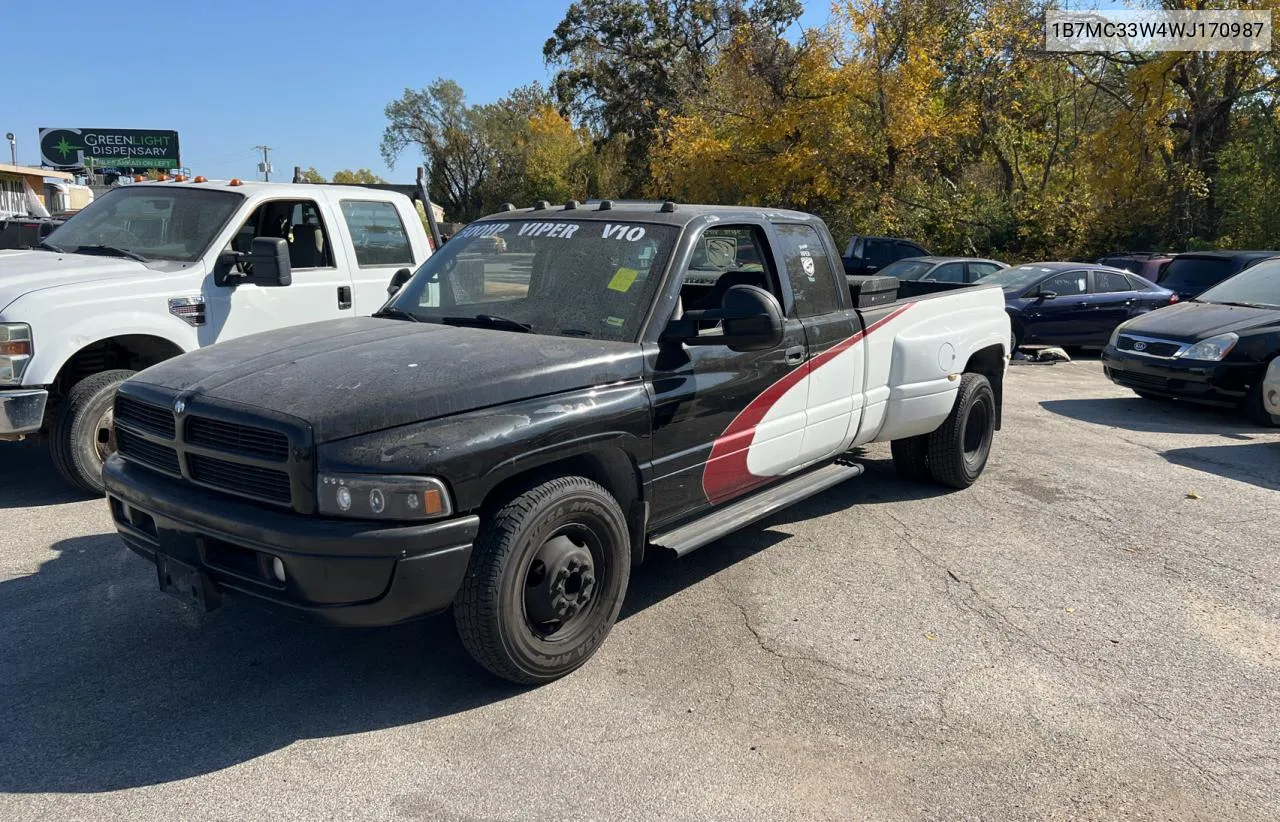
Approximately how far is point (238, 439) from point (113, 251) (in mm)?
4071

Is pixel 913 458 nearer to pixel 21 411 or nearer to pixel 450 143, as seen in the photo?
pixel 21 411

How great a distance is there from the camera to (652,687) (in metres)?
3.84

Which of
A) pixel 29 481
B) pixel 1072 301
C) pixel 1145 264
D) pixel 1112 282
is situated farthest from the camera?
pixel 1145 264

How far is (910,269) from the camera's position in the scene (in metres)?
16.1

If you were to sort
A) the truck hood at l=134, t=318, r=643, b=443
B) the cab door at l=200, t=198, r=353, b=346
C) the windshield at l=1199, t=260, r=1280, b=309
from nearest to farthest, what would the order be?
the truck hood at l=134, t=318, r=643, b=443 → the cab door at l=200, t=198, r=353, b=346 → the windshield at l=1199, t=260, r=1280, b=309

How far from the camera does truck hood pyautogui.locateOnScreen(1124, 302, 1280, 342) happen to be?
960 cm

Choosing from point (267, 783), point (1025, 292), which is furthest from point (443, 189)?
point (267, 783)

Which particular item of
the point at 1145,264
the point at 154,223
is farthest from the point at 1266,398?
the point at 1145,264

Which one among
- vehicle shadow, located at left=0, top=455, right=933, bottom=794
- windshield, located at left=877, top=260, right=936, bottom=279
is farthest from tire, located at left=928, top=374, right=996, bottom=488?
windshield, located at left=877, top=260, right=936, bottom=279

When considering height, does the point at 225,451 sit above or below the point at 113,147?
below

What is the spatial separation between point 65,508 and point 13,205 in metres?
34.2

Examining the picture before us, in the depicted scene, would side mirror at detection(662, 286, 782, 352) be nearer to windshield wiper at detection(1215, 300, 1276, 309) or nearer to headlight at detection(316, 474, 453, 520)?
headlight at detection(316, 474, 453, 520)

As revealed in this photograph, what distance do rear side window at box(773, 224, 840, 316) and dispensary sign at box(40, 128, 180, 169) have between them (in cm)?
3791

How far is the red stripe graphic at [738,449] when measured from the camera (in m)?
4.56
